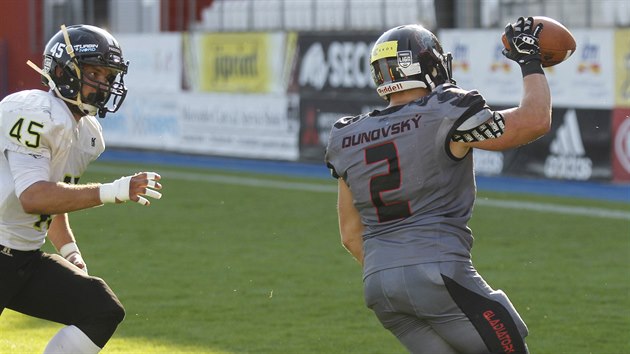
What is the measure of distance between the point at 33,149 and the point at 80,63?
505 mm

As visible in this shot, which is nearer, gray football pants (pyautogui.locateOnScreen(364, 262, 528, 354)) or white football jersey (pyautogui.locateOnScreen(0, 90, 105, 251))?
gray football pants (pyautogui.locateOnScreen(364, 262, 528, 354))

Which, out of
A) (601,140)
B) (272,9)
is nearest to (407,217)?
(601,140)

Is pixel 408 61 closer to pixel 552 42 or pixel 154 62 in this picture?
pixel 552 42

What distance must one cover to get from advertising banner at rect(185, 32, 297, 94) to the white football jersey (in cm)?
1345

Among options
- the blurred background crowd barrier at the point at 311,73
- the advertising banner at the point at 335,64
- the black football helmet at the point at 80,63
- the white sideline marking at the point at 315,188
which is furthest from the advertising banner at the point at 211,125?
the black football helmet at the point at 80,63

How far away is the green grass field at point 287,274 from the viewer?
7.08m

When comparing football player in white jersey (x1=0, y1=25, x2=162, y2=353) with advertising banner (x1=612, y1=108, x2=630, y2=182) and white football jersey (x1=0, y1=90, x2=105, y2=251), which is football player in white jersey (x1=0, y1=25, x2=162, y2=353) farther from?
advertising banner (x1=612, y1=108, x2=630, y2=182)

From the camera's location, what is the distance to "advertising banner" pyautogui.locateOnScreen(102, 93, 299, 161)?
60.6 ft

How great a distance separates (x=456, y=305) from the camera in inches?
161

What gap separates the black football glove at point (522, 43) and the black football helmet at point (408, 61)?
0.26 meters

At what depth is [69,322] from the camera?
4.95 m

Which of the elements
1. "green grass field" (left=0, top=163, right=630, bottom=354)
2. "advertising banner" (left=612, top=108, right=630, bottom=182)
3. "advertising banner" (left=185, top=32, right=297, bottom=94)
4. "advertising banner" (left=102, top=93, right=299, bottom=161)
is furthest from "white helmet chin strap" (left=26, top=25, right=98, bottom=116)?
"advertising banner" (left=185, top=32, right=297, bottom=94)

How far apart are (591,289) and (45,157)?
496 cm

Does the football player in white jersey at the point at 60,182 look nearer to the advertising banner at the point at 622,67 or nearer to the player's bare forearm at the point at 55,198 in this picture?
the player's bare forearm at the point at 55,198
